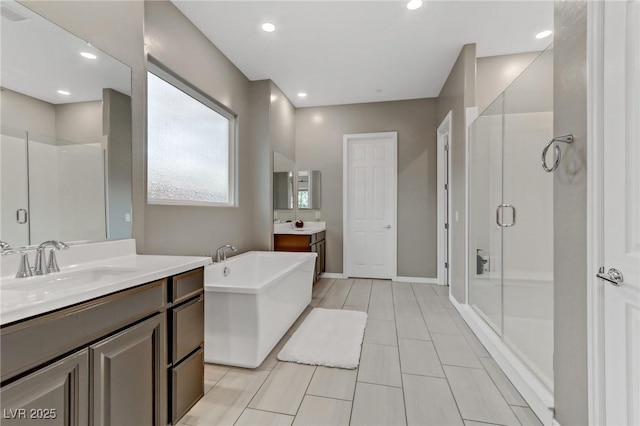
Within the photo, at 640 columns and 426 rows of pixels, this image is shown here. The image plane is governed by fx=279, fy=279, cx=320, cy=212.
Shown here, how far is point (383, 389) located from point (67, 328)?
5.59ft

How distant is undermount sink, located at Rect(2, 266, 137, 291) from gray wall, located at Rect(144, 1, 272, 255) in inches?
25.8

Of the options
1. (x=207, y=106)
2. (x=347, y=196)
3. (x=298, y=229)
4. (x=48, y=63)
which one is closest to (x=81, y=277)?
(x=48, y=63)

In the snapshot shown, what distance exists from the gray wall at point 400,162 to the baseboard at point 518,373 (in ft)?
5.98

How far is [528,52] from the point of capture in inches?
124

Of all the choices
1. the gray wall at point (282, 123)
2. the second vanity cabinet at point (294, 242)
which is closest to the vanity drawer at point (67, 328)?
the second vanity cabinet at point (294, 242)

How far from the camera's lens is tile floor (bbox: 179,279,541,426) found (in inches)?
61.2

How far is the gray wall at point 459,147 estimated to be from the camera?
2975 millimetres

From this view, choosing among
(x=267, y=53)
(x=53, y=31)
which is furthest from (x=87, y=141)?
(x=267, y=53)

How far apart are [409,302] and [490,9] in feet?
10.2

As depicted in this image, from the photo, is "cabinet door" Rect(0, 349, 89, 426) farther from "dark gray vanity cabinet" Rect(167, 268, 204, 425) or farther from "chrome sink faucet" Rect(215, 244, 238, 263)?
"chrome sink faucet" Rect(215, 244, 238, 263)

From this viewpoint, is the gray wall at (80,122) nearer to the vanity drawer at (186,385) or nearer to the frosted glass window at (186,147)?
the frosted glass window at (186,147)

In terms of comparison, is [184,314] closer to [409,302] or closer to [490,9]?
[409,302]
